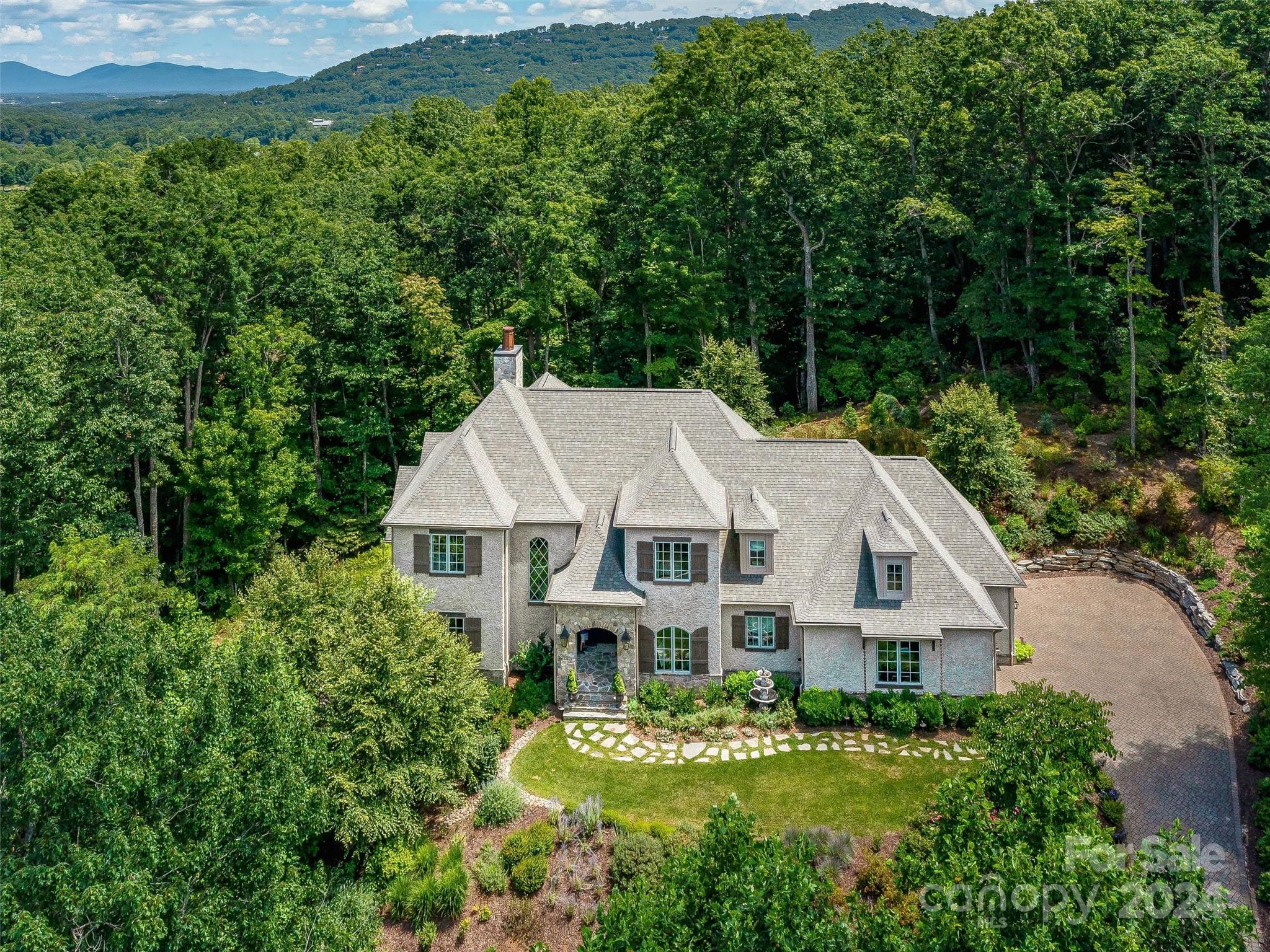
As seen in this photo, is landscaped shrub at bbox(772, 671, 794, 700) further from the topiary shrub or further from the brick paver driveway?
the topiary shrub

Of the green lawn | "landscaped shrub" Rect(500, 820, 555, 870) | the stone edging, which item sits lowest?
"landscaped shrub" Rect(500, 820, 555, 870)

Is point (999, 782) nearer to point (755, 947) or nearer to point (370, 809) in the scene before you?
point (755, 947)

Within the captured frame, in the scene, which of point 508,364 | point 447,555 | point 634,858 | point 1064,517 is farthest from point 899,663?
point 508,364

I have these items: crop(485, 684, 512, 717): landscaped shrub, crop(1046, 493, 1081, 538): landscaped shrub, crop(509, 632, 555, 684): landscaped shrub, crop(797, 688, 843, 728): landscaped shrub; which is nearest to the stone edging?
crop(1046, 493, 1081, 538): landscaped shrub

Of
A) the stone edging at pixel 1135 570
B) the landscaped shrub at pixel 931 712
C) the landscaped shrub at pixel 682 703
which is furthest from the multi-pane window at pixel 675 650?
the stone edging at pixel 1135 570

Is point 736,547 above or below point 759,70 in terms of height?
below

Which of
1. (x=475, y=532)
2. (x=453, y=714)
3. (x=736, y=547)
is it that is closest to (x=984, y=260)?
(x=736, y=547)

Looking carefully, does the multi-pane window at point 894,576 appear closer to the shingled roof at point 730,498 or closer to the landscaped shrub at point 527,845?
the shingled roof at point 730,498
